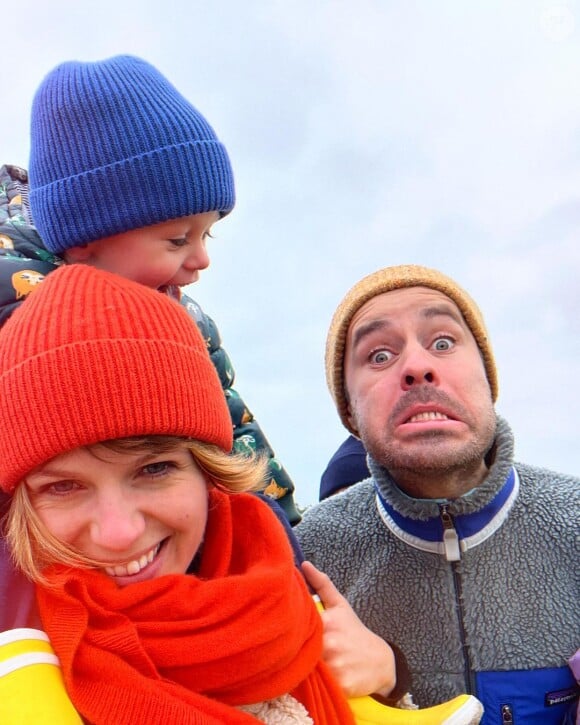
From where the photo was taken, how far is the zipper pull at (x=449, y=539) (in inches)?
72.5

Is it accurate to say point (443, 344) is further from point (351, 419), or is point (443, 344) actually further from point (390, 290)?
point (351, 419)

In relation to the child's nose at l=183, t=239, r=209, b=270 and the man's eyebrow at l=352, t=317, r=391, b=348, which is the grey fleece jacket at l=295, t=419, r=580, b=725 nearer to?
the man's eyebrow at l=352, t=317, r=391, b=348

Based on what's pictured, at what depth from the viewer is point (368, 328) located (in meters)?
1.97

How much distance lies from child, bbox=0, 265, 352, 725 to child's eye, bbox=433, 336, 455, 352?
0.94 meters

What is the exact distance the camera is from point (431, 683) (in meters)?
1.73

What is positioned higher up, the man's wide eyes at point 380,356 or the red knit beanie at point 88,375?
the red knit beanie at point 88,375

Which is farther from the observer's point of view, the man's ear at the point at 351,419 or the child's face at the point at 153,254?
the man's ear at the point at 351,419

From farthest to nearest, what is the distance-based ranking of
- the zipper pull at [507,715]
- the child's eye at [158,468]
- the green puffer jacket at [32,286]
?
the zipper pull at [507,715] < the green puffer jacket at [32,286] < the child's eye at [158,468]

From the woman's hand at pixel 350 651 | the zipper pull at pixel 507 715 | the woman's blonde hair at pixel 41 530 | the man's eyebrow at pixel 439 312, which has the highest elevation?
the man's eyebrow at pixel 439 312

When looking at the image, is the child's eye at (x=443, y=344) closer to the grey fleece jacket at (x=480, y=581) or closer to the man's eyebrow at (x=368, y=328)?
the man's eyebrow at (x=368, y=328)

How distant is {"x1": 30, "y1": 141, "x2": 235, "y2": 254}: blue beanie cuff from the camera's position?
166 centimetres

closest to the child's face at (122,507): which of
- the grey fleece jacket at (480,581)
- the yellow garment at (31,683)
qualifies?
the yellow garment at (31,683)

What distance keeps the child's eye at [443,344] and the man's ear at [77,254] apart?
966 millimetres

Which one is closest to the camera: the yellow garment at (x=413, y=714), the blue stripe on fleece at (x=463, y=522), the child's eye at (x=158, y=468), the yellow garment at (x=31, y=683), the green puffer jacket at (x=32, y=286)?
the yellow garment at (x=31, y=683)
